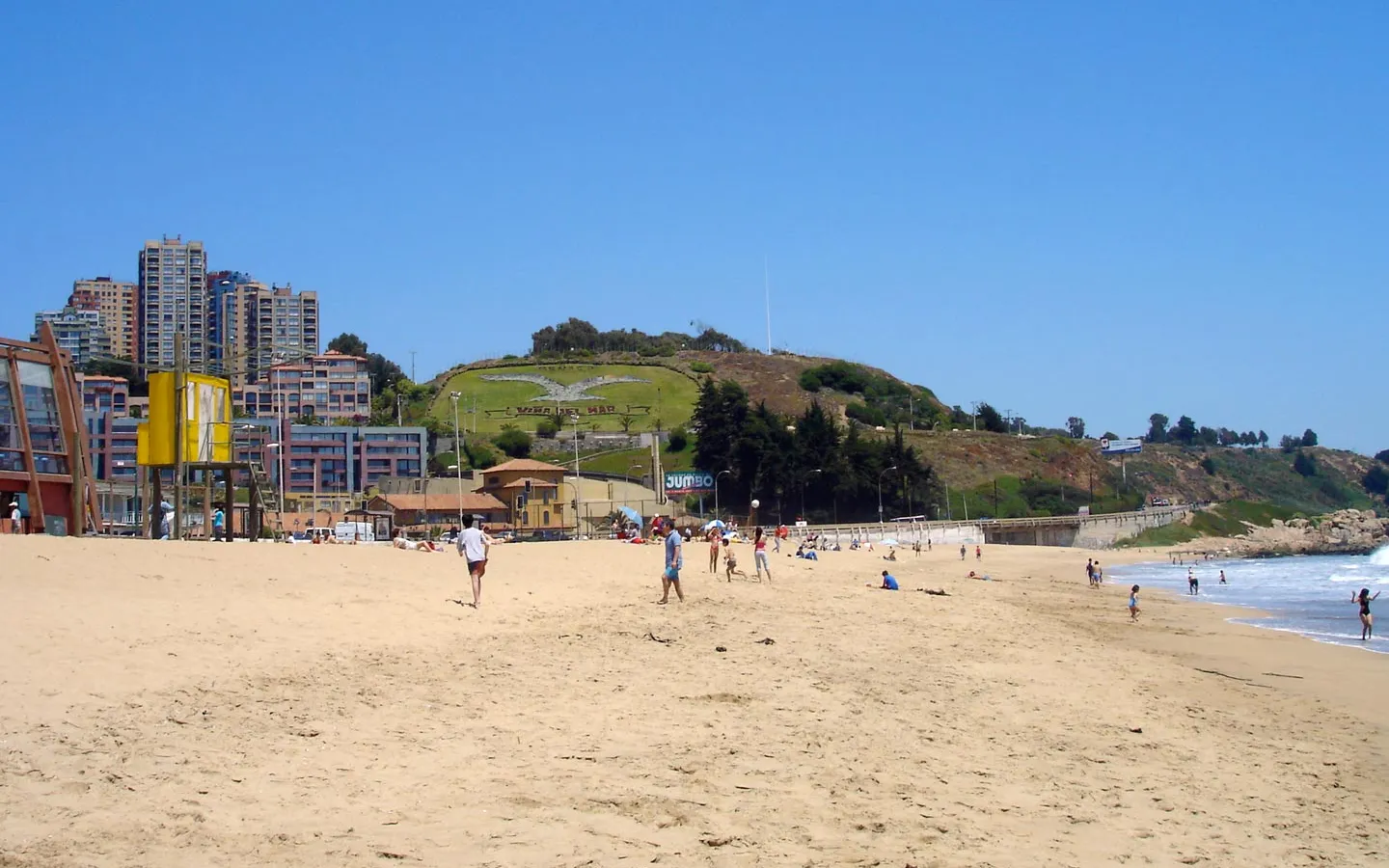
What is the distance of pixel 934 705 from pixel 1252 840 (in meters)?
3.71

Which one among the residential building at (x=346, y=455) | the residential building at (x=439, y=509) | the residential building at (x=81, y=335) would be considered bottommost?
the residential building at (x=439, y=509)

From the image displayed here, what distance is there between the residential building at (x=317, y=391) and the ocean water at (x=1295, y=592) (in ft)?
326

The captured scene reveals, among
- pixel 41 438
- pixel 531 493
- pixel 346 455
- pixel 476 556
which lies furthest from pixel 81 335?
pixel 476 556

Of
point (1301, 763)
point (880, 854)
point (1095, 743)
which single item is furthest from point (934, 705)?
point (880, 854)

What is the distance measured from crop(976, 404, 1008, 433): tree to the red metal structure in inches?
5665

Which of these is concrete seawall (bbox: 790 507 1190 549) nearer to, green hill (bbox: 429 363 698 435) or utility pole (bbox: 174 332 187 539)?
green hill (bbox: 429 363 698 435)

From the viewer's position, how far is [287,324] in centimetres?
16862

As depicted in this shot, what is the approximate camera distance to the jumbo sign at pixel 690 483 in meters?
94.8

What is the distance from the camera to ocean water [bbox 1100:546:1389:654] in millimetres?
24156

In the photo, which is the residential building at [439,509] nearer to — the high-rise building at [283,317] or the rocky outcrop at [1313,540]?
the rocky outcrop at [1313,540]

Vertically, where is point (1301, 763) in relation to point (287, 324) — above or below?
below

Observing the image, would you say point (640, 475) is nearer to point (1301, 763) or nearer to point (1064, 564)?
point (1064, 564)

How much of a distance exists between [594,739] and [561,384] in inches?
5493

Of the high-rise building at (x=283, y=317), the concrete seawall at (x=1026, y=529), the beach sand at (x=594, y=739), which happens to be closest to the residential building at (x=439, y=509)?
the concrete seawall at (x=1026, y=529)
